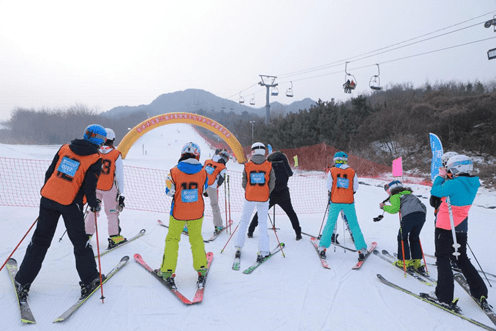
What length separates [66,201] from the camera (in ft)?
9.77

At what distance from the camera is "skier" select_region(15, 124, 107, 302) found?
2.98 meters

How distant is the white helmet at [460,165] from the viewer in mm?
3096

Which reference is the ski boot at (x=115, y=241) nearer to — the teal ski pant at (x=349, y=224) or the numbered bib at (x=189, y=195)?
the numbered bib at (x=189, y=195)

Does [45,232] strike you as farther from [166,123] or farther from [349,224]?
[166,123]

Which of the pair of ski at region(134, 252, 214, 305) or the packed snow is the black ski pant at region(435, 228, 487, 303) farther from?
the pair of ski at region(134, 252, 214, 305)

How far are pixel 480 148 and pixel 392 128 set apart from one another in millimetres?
4890

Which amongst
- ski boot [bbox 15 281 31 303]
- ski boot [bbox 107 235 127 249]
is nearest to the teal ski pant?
ski boot [bbox 107 235 127 249]

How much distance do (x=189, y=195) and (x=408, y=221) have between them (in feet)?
10.3

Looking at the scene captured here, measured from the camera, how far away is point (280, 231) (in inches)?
244

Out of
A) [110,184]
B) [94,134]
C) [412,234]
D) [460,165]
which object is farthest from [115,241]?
[460,165]

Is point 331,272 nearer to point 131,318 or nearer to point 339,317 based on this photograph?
point 339,317

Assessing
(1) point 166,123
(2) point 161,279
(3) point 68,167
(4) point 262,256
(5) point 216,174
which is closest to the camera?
(3) point 68,167

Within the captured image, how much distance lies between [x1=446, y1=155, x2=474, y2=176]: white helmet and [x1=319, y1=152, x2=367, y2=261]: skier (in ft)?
4.94

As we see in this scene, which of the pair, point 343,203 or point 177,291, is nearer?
point 177,291
